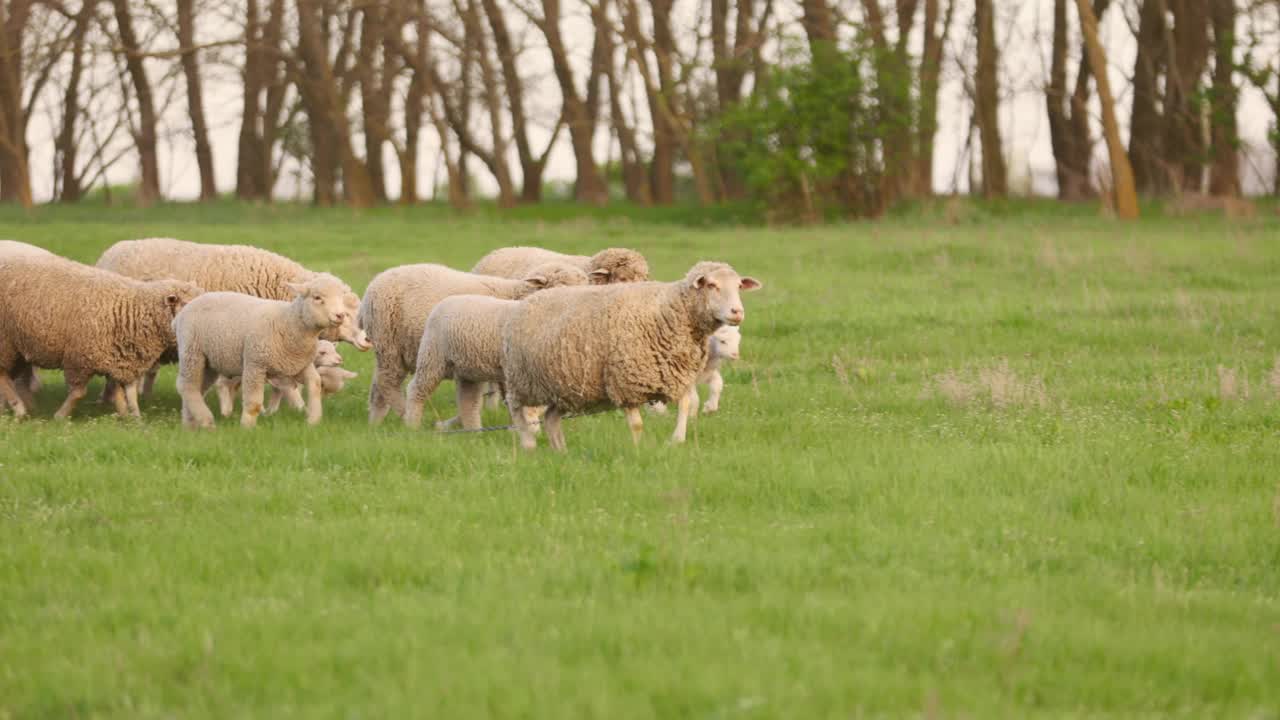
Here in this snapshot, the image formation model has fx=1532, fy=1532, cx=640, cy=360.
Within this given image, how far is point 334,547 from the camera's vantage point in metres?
6.24

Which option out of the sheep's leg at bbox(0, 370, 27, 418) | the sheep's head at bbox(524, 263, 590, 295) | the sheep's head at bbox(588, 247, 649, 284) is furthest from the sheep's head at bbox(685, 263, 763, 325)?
the sheep's leg at bbox(0, 370, 27, 418)

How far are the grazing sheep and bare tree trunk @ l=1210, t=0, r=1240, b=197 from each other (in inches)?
877

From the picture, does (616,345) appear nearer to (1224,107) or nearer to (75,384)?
(75,384)

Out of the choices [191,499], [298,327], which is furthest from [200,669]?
[298,327]

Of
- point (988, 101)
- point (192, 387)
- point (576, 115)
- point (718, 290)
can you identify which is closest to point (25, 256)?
point (192, 387)

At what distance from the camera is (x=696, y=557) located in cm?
602

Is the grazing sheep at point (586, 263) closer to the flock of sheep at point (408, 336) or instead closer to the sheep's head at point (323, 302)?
the flock of sheep at point (408, 336)

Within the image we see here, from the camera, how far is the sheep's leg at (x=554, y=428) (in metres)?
8.73

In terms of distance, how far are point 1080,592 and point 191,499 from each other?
4.13m

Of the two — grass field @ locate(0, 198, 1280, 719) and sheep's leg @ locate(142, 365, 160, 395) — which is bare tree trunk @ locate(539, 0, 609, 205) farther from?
grass field @ locate(0, 198, 1280, 719)

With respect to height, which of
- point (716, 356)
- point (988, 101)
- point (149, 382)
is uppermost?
point (988, 101)

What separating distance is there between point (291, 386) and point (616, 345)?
369 cm

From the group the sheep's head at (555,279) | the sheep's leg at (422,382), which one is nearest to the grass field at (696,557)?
the sheep's leg at (422,382)

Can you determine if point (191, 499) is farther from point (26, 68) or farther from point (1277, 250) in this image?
point (26, 68)
